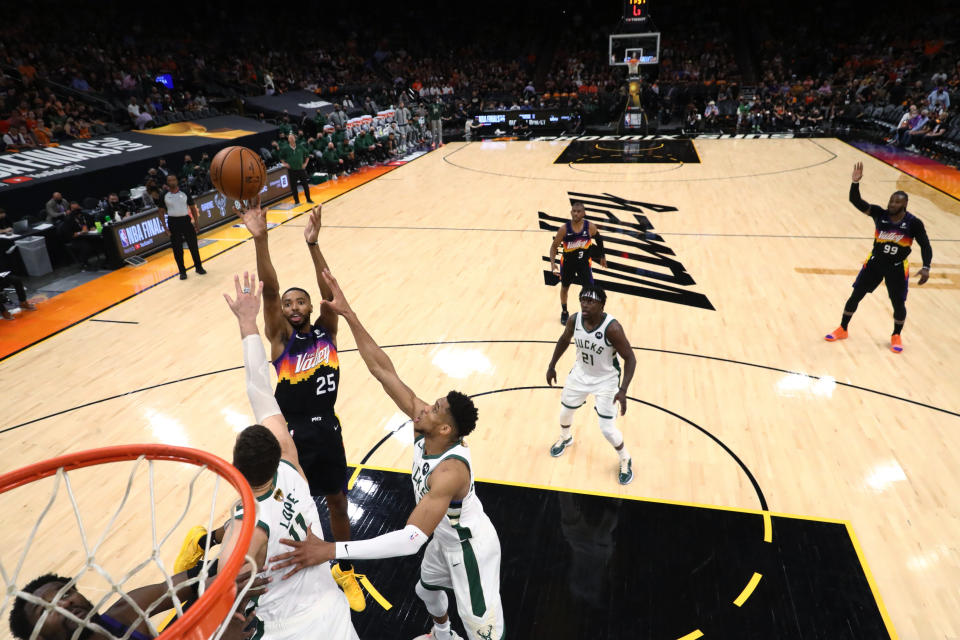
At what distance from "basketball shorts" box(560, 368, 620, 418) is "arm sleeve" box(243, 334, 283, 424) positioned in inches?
105

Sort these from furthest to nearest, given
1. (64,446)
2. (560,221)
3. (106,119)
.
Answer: (106,119)
(560,221)
(64,446)

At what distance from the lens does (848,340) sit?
7.38 meters

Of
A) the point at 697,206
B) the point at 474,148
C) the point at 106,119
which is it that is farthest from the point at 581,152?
the point at 106,119

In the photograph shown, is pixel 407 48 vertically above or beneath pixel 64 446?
above

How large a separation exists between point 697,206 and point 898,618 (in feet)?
36.1

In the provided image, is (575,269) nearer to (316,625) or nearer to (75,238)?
(316,625)

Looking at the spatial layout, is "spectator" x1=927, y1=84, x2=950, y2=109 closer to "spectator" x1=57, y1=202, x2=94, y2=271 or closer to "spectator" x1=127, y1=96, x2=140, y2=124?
"spectator" x1=57, y1=202, x2=94, y2=271

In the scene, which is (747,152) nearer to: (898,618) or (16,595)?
(898,618)

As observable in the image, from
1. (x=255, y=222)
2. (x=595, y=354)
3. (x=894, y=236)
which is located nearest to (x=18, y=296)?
(x=255, y=222)

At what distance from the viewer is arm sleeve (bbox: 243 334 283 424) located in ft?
10.1

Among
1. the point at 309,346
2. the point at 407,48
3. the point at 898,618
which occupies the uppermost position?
the point at 407,48

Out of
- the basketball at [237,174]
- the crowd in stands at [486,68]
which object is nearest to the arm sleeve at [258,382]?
the basketball at [237,174]

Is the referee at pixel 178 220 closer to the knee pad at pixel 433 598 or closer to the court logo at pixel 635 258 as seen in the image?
the court logo at pixel 635 258

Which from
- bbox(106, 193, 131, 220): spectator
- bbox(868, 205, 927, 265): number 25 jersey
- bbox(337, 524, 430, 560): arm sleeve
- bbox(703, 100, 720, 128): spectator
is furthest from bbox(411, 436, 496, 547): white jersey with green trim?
bbox(703, 100, 720, 128): spectator
